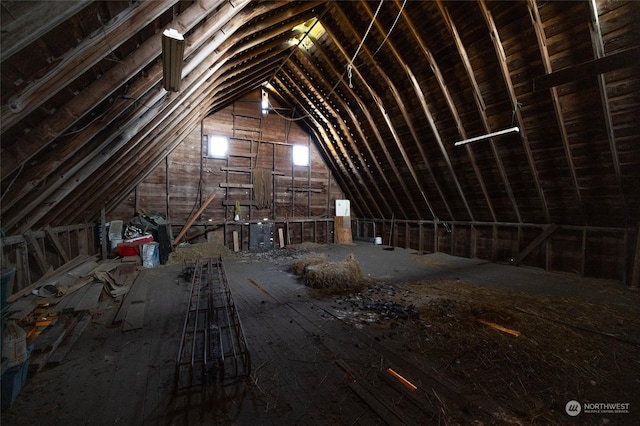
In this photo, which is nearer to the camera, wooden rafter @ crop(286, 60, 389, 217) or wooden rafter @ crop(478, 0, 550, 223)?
wooden rafter @ crop(478, 0, 550, 223)

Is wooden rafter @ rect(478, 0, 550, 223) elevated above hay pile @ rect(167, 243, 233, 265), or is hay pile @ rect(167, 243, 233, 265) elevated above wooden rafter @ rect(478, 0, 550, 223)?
wooden rafter @ rect(478, 0, 550, 223)

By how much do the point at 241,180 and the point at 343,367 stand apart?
823cm

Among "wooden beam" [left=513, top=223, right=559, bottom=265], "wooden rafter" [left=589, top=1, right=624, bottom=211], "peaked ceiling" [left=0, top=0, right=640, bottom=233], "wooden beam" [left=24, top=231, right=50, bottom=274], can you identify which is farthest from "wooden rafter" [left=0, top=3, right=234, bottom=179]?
"wooden beam" [left=513, top=223, right=559, bottom=265]

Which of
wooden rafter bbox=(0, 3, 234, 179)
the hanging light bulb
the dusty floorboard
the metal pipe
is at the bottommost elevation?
the dusty floorboard

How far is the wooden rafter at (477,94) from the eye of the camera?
446 centimetres

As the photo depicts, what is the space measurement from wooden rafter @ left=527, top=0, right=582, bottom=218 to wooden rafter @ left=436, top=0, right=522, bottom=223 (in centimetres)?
101

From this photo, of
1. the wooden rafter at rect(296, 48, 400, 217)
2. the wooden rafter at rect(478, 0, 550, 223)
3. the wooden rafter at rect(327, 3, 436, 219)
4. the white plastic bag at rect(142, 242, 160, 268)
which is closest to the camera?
the wooden rafter at rect(478, 0, 550, 223)

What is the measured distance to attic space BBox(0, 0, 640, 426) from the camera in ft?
6.73

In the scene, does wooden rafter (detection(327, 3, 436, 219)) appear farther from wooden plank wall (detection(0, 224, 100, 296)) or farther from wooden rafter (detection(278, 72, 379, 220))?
wooden plank wall (detection(0, 224, 100, 296))

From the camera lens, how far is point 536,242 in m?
6.41

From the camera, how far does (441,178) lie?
7391 mm

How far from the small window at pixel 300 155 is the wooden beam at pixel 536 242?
25.1 ft

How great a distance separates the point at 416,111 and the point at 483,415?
607 centimetres

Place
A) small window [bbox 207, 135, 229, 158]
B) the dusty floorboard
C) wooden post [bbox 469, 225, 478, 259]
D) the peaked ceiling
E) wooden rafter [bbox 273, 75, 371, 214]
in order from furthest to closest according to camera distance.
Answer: wooden rafter [bbox 273, 75, 371, 214] < small window [bbox 207, 135, 229, 158] < wooden post [bbox 469, 225, 478, 259] < the peaked ceiling < the dusty floorboard
